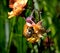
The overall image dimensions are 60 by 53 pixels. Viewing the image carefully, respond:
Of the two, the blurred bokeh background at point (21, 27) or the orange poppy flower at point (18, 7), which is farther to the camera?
the blurred bokeh background at point (21, 27)

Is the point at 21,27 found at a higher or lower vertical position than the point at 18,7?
lower

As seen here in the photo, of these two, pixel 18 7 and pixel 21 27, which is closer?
pixel 18 7

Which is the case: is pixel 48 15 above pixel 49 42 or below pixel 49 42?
above

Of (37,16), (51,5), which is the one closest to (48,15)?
(51,5)

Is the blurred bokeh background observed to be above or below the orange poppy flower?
below

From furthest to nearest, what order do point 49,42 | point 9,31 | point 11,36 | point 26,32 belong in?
1. point 9,31
2. point 11,36
3. point 49,42
4. point 26,32

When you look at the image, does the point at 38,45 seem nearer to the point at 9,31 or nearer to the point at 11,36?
the point at 11,36

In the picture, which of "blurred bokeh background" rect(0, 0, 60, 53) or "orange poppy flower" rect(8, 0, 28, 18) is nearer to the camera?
"orange poppy flower" rect(8, 0, 28, 18)

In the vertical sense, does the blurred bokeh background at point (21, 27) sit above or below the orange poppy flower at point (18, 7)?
below
